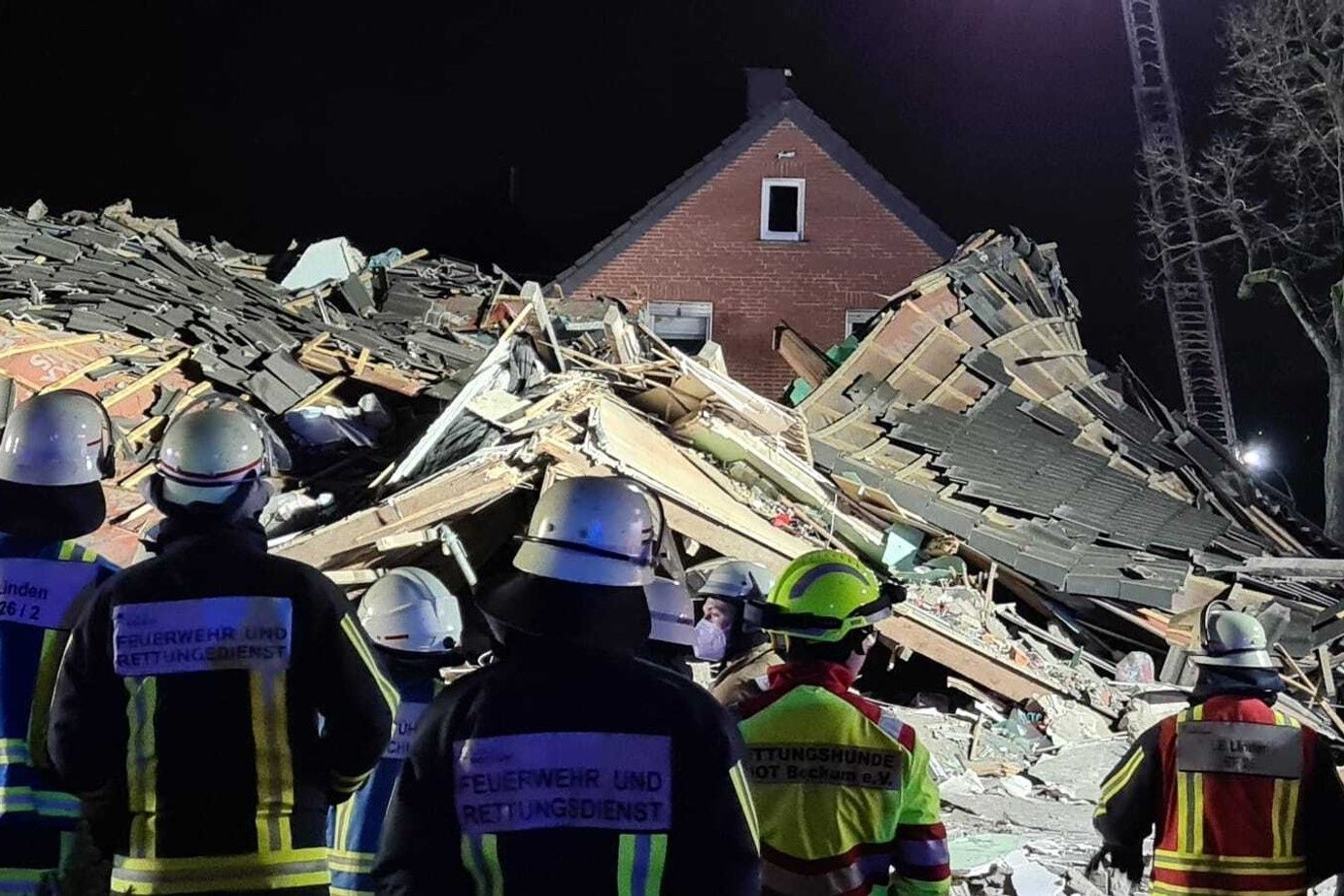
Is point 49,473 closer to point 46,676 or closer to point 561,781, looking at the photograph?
point 46,676

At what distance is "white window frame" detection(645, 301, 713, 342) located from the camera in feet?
71.9

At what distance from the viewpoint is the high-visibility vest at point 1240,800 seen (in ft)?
12.0

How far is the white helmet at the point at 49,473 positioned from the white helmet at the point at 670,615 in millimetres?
1815

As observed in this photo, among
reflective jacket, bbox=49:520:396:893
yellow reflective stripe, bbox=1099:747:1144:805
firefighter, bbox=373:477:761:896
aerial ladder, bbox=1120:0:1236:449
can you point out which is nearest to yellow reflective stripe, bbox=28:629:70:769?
reflective jacket, bbox=49:520:396:893

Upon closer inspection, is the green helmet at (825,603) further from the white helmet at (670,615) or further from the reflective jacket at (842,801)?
the white helmet at (670,615)

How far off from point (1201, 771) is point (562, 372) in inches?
324

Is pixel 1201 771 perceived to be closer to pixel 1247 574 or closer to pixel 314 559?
pixel 314 559

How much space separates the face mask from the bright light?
21.7 metres

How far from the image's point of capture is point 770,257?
22.0 m

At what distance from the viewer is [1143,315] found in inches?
1101

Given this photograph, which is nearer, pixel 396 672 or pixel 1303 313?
pixel 396 672

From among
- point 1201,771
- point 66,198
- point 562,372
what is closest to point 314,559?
point 562,372

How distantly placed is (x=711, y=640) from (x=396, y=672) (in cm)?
227

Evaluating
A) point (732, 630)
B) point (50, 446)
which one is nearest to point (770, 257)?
point (732, 630)
